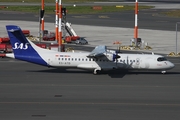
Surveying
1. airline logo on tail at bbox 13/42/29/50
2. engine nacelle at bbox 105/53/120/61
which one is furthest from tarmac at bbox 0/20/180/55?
airline logo on tail at bbox 13/42/29/50

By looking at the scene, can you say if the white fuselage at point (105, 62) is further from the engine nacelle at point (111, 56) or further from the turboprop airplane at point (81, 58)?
the engine nacelle at point (111, 56)

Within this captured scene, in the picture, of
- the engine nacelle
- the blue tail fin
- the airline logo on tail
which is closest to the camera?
the engine nacelle

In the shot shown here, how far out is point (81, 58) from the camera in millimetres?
52344

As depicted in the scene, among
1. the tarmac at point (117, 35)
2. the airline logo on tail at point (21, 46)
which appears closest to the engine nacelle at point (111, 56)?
the airline logo on tail at point (21, 46)

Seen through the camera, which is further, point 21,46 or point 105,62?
point 105,62

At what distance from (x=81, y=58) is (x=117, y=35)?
3926 centimetres

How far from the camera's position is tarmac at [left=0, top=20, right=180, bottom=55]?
258 ft

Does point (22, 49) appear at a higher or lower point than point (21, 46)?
lower

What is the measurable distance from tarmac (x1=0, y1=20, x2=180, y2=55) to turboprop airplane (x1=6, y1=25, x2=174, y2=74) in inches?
768

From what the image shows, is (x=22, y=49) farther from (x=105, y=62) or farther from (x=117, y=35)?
(x=117, y=35)

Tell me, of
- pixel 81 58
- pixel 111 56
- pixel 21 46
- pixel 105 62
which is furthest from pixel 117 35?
pixel 21 46

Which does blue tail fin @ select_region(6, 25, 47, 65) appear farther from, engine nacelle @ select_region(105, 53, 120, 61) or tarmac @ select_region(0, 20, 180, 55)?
tarmac @ select_region(0, 20, 180, 55)

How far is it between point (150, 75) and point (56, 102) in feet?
55.7

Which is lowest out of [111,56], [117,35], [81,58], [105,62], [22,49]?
[105,62]
